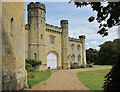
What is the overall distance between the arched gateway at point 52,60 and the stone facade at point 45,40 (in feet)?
0.70

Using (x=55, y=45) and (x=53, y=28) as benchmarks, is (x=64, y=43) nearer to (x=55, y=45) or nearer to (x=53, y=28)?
(x=55, y=45)

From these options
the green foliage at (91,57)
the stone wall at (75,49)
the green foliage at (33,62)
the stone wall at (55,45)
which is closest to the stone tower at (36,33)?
the green foliage at (33,62)

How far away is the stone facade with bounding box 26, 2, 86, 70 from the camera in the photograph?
2011 cm

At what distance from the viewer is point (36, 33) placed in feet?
66.4

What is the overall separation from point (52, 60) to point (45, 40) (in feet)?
15.7

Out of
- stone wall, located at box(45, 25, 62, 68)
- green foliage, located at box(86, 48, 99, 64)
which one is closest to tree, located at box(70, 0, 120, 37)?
stone wall, located at box(45, 25, 62, 68)

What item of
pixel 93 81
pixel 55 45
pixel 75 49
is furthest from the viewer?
pixel 75 49

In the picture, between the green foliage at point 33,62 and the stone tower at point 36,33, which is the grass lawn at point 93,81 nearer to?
the green foliage at point 33,62

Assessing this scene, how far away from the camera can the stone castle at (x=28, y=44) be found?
5160mm

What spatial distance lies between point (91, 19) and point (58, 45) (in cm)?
2108

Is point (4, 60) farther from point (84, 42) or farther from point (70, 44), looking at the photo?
point (84, 42)

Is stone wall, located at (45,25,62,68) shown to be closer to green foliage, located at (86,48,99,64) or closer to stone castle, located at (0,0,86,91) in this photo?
stone castle, located at (0,0,86,91)

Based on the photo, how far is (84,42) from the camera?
33.9 meters

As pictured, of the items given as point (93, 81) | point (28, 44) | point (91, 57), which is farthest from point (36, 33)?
point (91, 57)
